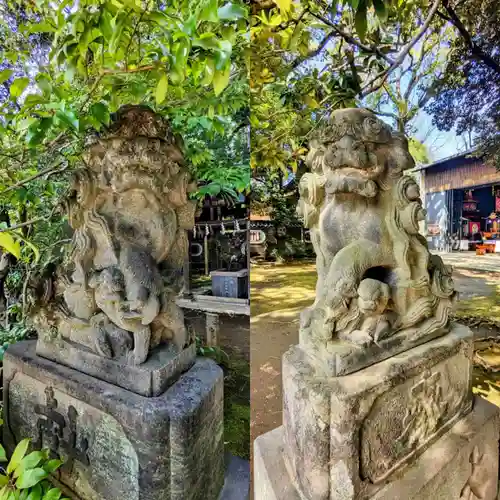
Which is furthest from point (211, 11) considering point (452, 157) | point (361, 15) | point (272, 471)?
point (452, 157)

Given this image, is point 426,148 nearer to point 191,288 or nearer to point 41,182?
point 191,288

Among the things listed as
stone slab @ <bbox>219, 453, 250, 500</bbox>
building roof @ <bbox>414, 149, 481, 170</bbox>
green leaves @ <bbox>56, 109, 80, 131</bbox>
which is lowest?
stone slab @ <bbox>219, 453, 250, 500</bbox>

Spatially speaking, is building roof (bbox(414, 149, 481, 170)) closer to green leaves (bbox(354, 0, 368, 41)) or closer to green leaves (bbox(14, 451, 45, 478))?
green leaves (bbox(354, 0, 368, 41))

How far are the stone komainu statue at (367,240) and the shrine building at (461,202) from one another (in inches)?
50.1

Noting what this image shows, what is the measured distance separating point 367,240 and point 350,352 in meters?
0.35

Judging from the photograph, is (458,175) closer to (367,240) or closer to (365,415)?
(367,240)

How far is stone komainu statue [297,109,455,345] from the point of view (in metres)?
1.14

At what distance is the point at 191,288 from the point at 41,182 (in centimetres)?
85

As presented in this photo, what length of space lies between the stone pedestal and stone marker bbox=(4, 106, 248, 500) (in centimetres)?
32

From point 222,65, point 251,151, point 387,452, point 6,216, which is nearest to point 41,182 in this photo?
point 6,216

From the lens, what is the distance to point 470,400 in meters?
1.43

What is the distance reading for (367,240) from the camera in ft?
3.97

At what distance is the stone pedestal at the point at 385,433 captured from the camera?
40.2 inches

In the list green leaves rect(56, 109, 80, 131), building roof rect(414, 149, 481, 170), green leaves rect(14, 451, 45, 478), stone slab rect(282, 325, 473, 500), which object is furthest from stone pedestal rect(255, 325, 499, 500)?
building roof rect(414, 149, 481, 170)
